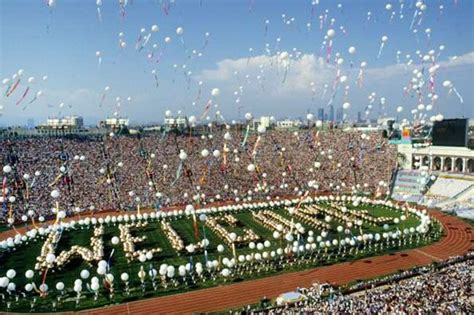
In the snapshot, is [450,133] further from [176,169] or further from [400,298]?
[400,298]

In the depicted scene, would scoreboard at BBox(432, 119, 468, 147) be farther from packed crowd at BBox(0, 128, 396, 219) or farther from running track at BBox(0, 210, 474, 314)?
running track at BBox(0, 210, 474, 314)

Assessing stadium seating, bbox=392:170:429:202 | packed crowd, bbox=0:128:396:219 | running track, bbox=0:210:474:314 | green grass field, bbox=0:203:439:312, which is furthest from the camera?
stadium seating, bbox=392:170:429:202

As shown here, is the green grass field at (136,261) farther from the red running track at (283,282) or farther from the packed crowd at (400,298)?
the packed crowd at (400,298)

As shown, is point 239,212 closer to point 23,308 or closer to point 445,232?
point 445,232

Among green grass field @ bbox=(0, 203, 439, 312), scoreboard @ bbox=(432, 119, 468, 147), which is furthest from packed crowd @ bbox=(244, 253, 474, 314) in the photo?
scoreboard @ bbox=(432, 119, 468, 147)

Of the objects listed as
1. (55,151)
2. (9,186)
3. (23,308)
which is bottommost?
(23,308)

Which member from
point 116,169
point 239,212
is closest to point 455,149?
point 239,212

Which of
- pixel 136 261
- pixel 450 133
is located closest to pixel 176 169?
pixel 136 261
